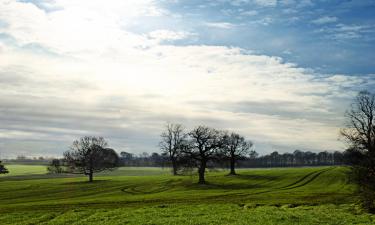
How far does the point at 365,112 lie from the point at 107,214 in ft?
173

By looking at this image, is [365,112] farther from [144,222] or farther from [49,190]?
[49,190]

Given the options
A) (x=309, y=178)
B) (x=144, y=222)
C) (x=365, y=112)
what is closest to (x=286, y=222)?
(x=144, y=222)

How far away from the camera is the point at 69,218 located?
122 feet

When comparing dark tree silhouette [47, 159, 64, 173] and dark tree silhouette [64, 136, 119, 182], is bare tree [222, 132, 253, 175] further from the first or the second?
dark tree silhouette [47, 159, 64, 173]

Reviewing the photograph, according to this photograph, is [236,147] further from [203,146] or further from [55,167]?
[55,167]

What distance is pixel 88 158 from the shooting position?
124875mm

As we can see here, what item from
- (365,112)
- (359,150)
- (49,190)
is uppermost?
(365,112)

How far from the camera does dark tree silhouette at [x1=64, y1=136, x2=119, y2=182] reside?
125 m

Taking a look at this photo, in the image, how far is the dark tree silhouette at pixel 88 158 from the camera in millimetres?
125000

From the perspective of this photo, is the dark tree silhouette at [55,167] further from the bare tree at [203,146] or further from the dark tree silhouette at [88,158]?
the bare tree at [203,146]

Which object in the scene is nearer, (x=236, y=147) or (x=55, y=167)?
(x=236, y=147)

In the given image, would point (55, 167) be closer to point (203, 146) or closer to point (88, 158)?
point (88, 158)

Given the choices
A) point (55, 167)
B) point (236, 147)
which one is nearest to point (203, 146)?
point (236, 147)

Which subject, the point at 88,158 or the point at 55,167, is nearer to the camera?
the point at 88,158
